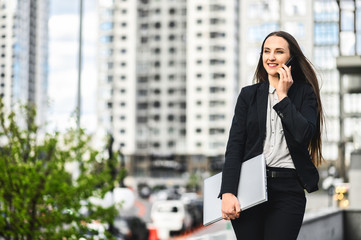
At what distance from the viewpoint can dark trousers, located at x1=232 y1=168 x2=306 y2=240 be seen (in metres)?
3.06

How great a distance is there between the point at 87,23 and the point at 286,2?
278 feet

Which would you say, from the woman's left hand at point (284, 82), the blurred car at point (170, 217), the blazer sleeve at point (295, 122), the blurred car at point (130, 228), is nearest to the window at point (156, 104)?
the blurred car at point (170, 217)

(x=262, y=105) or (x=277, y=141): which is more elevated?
(x=262, y=105)

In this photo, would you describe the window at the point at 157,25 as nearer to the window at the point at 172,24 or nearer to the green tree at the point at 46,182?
the window at the point at 172,24

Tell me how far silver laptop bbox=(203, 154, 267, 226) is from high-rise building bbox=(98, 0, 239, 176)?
373 feet

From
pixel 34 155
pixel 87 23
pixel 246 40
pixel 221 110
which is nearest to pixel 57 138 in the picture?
pixel 34 155

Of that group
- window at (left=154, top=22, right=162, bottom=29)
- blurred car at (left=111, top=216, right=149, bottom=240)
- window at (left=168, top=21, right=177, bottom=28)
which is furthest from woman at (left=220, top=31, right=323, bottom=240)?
window at (left=154, top=22, right=162, bottom=29)

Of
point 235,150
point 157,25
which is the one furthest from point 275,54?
point 157,25

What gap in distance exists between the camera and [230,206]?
3.07m

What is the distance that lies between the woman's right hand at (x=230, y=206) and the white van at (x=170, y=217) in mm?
31387

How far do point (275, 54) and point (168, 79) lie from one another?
12031 cm

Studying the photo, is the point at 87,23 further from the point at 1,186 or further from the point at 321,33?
the point at 321,33

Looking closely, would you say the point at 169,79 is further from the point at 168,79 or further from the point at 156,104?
the point at 156,104

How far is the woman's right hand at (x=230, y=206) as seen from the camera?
10.1ft
